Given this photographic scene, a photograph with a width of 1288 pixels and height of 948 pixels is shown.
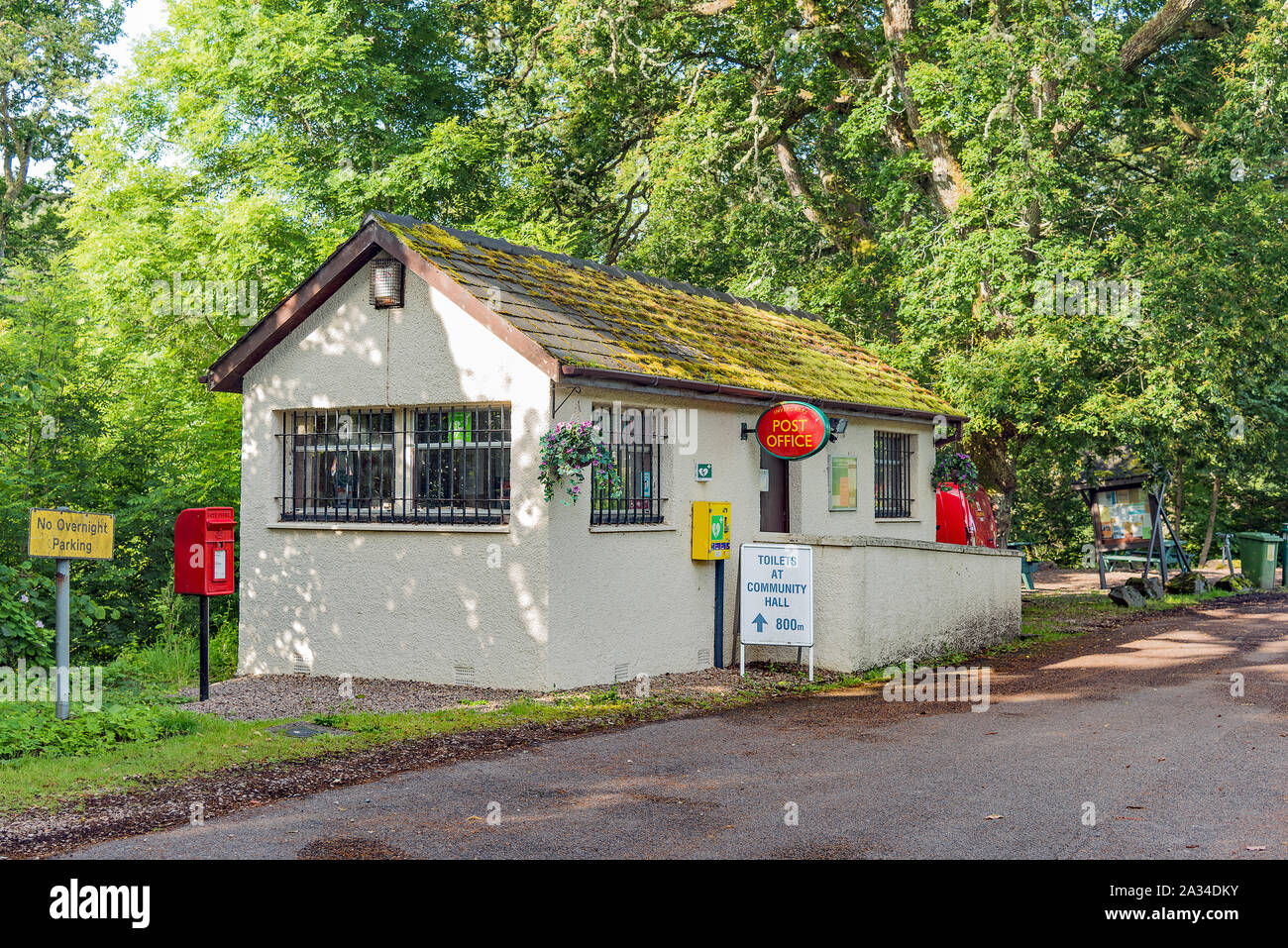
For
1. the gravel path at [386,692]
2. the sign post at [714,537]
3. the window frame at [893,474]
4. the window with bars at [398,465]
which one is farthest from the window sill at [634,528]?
the window frame at [893,474]

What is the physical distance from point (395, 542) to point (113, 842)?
20.5 feet

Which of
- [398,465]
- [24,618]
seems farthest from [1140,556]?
[24,618]

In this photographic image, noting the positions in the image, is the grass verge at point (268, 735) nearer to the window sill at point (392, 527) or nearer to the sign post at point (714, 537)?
the sign post at point (714, 537)

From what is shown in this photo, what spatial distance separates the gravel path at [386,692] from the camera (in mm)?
10672

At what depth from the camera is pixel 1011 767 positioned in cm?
839

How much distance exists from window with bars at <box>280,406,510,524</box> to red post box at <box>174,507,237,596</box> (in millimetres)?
1939

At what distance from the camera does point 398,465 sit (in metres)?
12.8

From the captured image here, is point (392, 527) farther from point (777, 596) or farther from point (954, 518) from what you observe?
point (954, 518)

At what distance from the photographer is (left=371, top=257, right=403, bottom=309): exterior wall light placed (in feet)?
41.0

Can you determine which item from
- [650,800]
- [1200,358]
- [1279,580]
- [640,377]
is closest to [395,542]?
[640,377]

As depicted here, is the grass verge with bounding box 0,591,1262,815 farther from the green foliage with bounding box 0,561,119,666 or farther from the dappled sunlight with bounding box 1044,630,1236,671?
the dappled sunlight with bounding box 1044,630,1236,671

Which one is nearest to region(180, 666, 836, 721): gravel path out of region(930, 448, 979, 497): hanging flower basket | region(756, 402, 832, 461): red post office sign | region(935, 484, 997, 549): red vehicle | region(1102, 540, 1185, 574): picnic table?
region(756, 402, 832, 461): red post office sign

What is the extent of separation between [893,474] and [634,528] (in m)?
6.70

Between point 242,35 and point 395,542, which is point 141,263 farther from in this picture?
point 395,542
